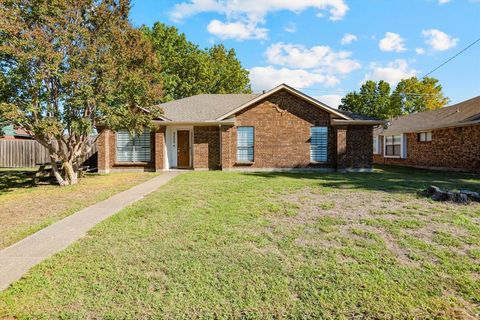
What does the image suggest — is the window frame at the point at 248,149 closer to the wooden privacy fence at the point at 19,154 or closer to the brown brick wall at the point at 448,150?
the brown brick wall at the point at 448,150

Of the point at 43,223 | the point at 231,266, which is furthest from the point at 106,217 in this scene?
the point at 231,266

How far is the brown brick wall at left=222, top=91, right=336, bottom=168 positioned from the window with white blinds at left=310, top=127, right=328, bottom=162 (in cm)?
23

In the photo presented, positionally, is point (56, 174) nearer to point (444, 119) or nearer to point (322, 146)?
point (322, 146)

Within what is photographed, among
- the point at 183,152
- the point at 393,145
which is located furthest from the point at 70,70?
the point at 393,145

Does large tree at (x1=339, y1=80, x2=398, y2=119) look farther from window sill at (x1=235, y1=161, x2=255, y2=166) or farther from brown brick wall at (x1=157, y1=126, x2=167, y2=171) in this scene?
brown brick wall at (x1=157, y1=126, x2=167, y2=171)

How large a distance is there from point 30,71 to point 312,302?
11287 mm

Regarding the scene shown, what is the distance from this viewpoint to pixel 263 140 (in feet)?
53.3

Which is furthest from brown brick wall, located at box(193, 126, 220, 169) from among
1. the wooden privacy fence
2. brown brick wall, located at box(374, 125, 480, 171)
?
brown brick wall, located at box(374, 125, 480, 171)

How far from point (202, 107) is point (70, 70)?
8.73 meters

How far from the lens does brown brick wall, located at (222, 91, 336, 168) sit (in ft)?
52.9

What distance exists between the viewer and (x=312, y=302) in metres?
3.04

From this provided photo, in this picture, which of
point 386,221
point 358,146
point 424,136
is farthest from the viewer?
point 424,136

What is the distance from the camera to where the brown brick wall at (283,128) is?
1611cm

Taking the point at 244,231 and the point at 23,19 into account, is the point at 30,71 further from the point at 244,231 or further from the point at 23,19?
the point at 244,231
